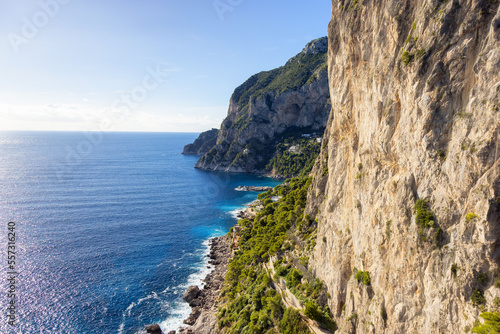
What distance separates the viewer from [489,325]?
14.0 meters

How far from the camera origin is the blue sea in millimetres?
47500

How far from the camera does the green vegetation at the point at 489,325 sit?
1373 cm

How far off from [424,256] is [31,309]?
5916cm

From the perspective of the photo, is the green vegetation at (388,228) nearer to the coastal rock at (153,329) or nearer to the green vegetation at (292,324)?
the green vegetation at (292,324)

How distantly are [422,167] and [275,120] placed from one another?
172006mm

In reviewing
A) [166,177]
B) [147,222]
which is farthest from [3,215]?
[166,177]

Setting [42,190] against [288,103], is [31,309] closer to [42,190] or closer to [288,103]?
[42,190]

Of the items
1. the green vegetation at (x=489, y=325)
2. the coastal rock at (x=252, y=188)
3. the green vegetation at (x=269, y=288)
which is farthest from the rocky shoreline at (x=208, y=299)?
the coastal rock at (x=252, y=188)

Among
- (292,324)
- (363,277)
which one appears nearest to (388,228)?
(363,277)

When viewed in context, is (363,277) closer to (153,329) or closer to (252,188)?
(153,329)

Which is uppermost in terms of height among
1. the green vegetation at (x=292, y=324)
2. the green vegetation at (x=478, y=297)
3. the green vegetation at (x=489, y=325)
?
the green vegetation at (x=478, y=297)

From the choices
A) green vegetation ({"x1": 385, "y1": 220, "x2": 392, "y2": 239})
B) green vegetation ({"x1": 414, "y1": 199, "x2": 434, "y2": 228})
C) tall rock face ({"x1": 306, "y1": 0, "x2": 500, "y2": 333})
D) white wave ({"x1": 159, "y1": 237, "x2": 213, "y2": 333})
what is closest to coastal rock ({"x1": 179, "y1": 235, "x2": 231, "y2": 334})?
white wave ({"x1": 159, "y1": 237, "x2": 213, "y2": 333})

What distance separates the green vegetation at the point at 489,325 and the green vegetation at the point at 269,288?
17.1 metres

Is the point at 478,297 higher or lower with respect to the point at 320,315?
higher
